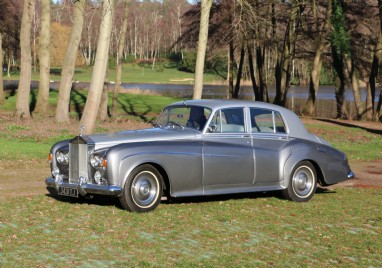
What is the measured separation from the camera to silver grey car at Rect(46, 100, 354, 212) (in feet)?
36.2

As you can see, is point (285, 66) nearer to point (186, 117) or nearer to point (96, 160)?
point (186, 117)

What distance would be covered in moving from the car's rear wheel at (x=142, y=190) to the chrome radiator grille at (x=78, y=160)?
727 millimetres

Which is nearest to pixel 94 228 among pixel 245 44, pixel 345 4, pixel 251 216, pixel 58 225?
pixel 58 225

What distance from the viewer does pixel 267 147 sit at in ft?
41.5

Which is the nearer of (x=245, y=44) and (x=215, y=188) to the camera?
(x=215, y=188)

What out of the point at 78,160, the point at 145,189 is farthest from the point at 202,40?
the point at 145,189

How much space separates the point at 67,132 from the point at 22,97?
26.9 feet

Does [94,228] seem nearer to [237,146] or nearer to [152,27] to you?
[237,146]

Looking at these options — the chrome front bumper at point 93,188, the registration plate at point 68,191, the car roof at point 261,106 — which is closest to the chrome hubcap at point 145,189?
the chrome front bumper at point 93,188

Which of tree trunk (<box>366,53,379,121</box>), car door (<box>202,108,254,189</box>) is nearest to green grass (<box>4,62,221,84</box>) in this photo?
tree trunk (<box>366,53,379,121</box>)

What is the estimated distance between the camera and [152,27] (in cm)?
14675

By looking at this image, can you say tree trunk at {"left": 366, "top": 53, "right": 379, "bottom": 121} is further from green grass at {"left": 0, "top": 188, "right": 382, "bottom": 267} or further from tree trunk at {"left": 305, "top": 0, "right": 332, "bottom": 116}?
green grass at {"left": 0, "top": 188, "right": 382, "bottom": 267}

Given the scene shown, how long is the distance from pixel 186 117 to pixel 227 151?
0.89m

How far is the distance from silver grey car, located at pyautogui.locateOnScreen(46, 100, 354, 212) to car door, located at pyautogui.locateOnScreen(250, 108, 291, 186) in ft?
0.06
